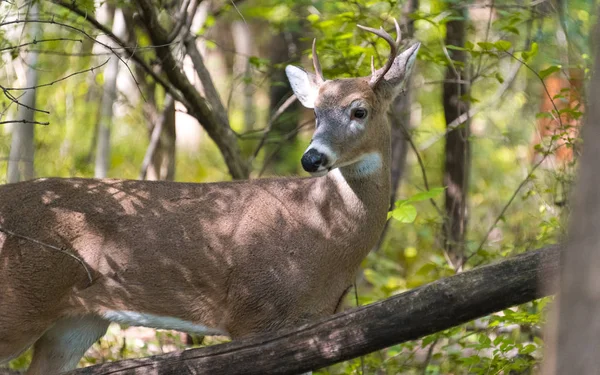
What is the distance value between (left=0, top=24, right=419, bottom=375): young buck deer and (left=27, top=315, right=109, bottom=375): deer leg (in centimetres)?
22

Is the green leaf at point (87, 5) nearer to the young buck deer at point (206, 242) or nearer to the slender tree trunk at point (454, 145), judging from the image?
the young buck deer at point (206, 242)

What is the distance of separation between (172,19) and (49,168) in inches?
135

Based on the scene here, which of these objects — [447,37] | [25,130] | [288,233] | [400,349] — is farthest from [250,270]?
[447,37]

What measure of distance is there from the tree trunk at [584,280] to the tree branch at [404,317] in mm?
1751

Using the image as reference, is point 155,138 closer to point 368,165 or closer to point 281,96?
point 368,165

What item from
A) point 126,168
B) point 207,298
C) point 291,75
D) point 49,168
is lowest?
point 126,168

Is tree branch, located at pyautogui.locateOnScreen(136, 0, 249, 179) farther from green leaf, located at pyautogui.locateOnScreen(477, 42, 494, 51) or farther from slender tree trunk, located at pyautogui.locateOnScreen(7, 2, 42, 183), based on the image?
green leaf, located at pyautogui.locateOnScreen(477, 42, 494, 51)

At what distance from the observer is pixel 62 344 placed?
6035mm

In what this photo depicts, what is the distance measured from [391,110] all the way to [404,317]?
10.6ft

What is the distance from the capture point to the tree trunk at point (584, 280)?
97.6 inches

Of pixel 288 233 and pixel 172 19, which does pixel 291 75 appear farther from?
pixel 172 19

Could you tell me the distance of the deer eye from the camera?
5.61 metres

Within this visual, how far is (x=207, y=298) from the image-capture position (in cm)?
559

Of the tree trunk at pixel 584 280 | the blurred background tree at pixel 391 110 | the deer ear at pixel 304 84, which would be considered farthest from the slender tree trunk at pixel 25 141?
the tree trunk at pixel 584 280
